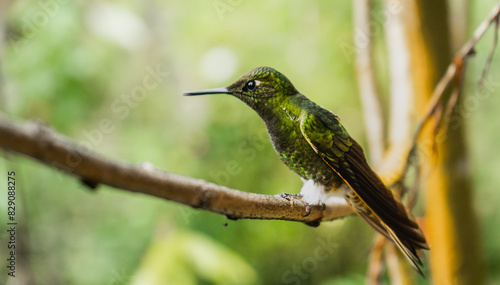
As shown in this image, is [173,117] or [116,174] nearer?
[116,174]

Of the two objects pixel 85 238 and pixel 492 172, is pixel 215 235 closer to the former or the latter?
pixel 85 238

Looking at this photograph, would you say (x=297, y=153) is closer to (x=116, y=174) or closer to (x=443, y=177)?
(x=116, y=174)

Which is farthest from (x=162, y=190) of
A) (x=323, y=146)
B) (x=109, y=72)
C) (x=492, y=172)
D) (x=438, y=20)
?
(x=492, y=172)

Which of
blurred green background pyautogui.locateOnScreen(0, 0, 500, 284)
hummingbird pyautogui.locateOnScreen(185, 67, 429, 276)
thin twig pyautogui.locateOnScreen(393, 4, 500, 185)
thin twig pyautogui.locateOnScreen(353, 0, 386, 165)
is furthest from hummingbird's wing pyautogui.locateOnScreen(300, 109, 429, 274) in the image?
blurred green background pyautogui.locateOnScreen(0, 0, 500, 284)

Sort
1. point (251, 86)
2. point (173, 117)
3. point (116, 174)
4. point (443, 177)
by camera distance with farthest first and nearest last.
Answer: point (173, 117), point (443, 177), point (251, 86), point (116, 174)

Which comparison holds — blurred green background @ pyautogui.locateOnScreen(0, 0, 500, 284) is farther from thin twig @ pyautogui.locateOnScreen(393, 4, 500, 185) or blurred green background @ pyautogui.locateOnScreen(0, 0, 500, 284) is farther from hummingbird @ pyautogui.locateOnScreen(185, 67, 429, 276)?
hummingbird @ pyautogui.locateOnScreen(185, 67, 429, 276)

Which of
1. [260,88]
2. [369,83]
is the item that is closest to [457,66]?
[369,83]

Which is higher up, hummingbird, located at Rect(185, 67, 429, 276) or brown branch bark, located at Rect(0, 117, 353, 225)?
brown branch bark, located at Rect(0, 117, 353, 225)
